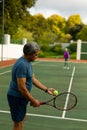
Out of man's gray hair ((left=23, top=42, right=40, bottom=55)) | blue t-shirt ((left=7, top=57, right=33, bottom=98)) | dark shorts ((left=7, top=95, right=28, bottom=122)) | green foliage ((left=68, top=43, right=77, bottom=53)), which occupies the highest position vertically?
man's gray hair ((left=23, top=42, right=40, bottom=55))

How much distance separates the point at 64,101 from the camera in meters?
6.70

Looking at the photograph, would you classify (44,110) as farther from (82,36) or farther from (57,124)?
(82,36)

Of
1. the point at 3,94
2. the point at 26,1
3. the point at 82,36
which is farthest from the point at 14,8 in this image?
the point at 82,36

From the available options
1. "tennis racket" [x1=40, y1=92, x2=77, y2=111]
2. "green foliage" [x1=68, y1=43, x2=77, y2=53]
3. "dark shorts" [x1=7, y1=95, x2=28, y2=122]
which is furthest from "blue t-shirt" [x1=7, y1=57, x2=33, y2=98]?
"green foliage" [x1=68, y1=43, x2=77, y2=53]

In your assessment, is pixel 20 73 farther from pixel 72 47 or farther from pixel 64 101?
pixel 72 47

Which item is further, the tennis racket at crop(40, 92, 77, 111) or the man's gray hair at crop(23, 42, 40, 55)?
the tennis racket at crop(40, 92, 77, 111)

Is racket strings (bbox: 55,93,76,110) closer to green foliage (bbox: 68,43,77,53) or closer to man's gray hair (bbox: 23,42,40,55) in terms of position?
man's gray hair (bbox: 23,42,40,55)

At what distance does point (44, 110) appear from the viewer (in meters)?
11.7

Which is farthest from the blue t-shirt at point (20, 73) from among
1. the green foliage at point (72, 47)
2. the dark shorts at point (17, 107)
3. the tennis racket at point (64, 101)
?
the green foliage at point (72, 47)

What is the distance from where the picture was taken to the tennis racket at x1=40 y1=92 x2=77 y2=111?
6.52 m

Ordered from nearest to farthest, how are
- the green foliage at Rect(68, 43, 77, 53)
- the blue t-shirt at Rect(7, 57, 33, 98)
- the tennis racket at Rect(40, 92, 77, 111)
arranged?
the blue t-shirt at Rect(7, 57, 33, 98)
the tennis racket at Rect(40, 92, 77, 111)
the green foliage at Rect(68, 43, 77, 53)

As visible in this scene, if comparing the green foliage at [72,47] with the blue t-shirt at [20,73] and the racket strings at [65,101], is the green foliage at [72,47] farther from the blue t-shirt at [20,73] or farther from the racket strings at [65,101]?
the blue t-shirt at [20,73]

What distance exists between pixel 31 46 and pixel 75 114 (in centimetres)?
542

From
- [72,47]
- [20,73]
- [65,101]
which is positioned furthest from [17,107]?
[72,47]
